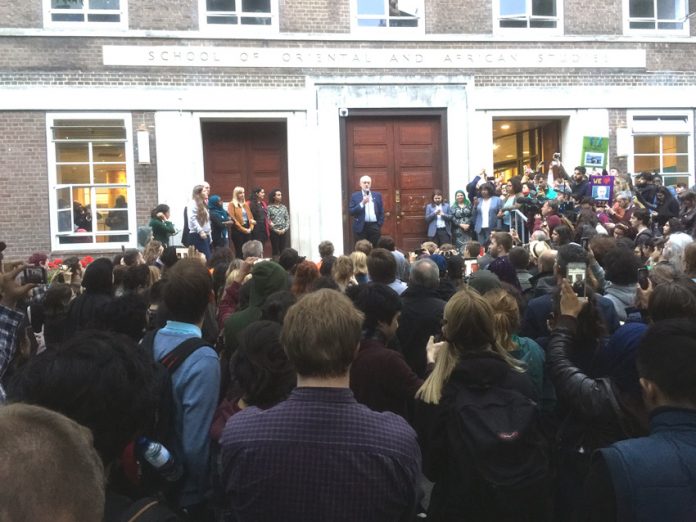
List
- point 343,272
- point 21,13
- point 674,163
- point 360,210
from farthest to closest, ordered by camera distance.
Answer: point 674,163 < point 360,210 < point 21,13 < point 343,272

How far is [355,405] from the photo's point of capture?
99.4 inches

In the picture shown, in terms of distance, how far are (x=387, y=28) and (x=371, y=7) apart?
0.64 meters

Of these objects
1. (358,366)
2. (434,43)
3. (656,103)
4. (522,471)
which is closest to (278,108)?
(434,43)

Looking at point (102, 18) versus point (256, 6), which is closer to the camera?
point (102, 18)

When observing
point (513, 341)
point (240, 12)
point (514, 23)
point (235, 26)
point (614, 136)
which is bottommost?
point (513, 341)

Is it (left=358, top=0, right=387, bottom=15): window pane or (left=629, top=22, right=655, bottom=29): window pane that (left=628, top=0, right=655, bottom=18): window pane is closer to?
(left=629, top=22, right=655, bottom=29): window pane

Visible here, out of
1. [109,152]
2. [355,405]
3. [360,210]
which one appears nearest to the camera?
[355,405]

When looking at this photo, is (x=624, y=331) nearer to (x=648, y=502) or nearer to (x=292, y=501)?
(x=648, y=502)

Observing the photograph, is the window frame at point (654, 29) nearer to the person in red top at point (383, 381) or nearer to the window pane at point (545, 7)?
the window pane at point (545, 7)

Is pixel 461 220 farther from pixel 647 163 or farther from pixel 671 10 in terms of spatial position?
pixel 671 10

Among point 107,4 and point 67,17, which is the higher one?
point 107,4

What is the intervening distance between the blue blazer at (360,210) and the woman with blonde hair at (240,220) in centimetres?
231

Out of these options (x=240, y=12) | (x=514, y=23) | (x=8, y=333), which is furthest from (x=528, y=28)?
(x=8, y=333)

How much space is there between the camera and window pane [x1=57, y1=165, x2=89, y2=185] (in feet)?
51.7
